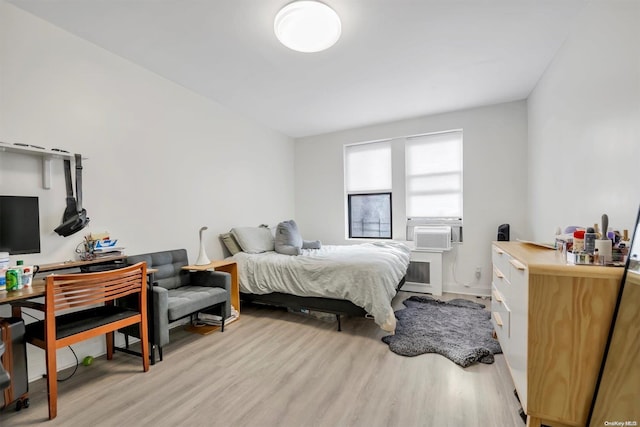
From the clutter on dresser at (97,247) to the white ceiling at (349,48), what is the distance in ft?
5.44

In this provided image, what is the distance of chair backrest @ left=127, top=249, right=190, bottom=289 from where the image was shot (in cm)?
257

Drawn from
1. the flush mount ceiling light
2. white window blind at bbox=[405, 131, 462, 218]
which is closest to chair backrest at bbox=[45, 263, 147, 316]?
the flush mount ceiling light

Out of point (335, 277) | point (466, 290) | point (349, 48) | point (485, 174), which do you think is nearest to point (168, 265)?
point (335, 277)

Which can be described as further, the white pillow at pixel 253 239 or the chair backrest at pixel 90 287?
the white pillow at pixel 253 239

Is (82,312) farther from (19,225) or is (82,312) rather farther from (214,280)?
(214,280)

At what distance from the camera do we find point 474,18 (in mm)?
2047

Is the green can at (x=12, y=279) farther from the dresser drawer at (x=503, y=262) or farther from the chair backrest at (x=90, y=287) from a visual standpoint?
the dresser drawer at (x=503, y=262)

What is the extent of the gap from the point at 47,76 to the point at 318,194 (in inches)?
143

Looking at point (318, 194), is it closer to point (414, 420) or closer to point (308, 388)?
point (308, 388)

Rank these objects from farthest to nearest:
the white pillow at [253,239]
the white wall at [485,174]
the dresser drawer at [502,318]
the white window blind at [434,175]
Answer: the white window blind at [434,175] < the white wall at [485,174] < the white pillow at [253,239] < the dresser drawer at [502,318]

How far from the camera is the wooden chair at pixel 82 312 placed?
1.60 meters

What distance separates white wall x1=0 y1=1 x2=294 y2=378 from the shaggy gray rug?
243 centimetres

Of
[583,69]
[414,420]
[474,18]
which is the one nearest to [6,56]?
[474,18]

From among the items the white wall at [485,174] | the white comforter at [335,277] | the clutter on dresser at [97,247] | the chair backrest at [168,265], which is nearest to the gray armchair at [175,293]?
the chair backrest at [168,265]
